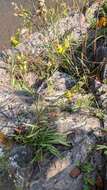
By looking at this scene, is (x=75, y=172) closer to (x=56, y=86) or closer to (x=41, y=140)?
(x=41, y=140)

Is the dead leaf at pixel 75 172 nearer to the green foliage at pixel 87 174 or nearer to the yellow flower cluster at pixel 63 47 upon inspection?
the green foliage at pixel 87 174

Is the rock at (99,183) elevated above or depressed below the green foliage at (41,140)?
below

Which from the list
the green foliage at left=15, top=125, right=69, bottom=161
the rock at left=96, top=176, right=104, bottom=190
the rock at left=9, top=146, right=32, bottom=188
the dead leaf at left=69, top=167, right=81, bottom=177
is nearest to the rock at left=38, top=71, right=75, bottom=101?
the green foliage at left=15, top=125, right=69, bottom=161

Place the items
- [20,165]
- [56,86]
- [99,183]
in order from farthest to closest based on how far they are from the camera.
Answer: [56,86] → [20,165] → [99,183]

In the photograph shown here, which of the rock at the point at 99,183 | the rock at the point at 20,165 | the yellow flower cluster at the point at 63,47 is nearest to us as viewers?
the rock at the point at 99,183

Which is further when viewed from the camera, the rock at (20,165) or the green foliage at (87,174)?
the rock at (20,165)

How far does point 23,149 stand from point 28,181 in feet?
1.08

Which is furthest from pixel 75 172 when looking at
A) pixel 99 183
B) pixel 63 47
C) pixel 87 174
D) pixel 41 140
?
pixel 63 47

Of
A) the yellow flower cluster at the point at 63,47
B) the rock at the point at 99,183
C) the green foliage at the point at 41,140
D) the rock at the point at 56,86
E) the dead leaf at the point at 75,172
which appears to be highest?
the yellow flower cluster at the point at 63,47

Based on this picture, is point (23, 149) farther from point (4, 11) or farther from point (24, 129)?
point (4, 11)

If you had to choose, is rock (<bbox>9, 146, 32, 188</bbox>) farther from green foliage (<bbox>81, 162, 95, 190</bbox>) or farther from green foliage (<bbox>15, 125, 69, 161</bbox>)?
green foliage (<bbox>81, 162, 95, 190</bbox>)

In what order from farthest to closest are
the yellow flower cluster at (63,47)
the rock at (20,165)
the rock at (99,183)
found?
the yellow flower cluster at (63,47) < the rock at (20,165) < the rock at (99,183)

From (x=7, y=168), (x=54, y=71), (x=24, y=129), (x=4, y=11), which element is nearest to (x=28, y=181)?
(x=7, y=168)

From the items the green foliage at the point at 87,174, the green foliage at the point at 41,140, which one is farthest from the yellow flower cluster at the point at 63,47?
the green foliage at the point at 87,174
